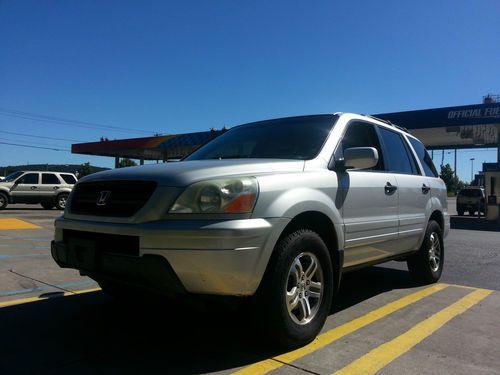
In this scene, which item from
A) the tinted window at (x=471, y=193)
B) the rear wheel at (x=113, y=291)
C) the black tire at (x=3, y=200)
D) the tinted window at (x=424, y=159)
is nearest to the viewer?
the rear wheel at (x=113, y=291)

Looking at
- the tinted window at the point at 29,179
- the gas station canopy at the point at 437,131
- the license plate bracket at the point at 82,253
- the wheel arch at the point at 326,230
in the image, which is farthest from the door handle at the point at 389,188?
the tinted window at the point at 29,179

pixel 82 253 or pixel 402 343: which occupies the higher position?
pixel 82 253

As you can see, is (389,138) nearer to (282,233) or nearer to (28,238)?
(282,233)

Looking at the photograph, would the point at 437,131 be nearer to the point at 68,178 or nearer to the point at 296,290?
the point at 68,178

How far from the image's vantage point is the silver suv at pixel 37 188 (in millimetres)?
20875

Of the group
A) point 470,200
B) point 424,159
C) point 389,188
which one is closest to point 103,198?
point 389,188

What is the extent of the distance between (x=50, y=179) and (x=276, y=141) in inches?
768

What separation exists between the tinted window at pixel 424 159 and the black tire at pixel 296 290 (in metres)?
3.12

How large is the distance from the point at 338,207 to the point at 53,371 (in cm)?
245

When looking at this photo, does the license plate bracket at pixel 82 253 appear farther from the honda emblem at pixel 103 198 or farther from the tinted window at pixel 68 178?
the tinted window at pixel 68 178

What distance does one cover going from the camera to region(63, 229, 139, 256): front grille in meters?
3.07

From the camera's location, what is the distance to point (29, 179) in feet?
69.5

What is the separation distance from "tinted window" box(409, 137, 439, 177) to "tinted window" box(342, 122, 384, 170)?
1.37m

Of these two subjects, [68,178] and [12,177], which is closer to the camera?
[12,177]
